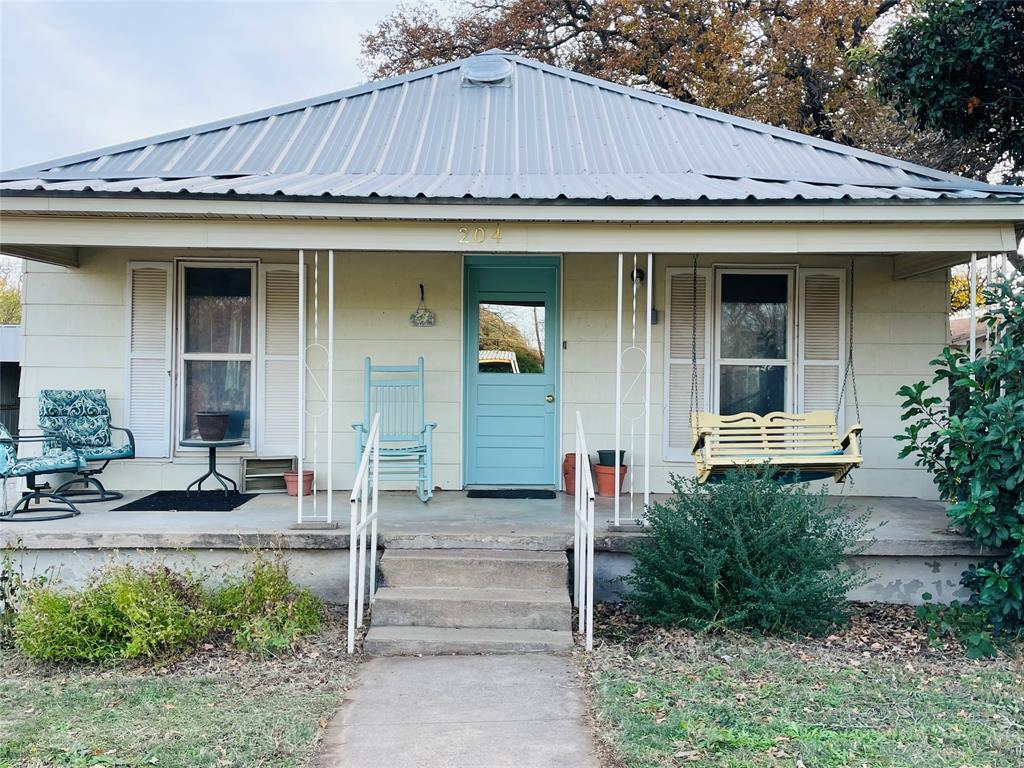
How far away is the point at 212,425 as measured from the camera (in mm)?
6172

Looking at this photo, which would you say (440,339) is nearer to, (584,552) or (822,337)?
(584,552)

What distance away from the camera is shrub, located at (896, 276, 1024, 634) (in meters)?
4.31

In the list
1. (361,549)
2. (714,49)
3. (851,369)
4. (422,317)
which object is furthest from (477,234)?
(714,49)

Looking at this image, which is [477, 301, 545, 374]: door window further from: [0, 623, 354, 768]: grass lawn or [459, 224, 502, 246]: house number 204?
[0, 623, 354, 768]: grass lawn

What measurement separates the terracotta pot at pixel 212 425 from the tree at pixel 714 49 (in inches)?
448

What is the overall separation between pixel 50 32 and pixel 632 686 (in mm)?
15024

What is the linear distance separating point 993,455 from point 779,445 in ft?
5.62

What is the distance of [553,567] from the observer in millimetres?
4648

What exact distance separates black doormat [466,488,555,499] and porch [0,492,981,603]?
1.04 metres

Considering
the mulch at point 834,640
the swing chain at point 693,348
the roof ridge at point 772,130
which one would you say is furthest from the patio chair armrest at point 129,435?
the roof ridge at point 772,130

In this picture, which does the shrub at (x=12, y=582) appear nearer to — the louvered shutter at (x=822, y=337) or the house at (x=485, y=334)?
the house at (x=485, y=334)

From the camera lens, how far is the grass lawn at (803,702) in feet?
9.88

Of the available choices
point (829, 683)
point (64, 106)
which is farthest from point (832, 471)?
point (64, 106)

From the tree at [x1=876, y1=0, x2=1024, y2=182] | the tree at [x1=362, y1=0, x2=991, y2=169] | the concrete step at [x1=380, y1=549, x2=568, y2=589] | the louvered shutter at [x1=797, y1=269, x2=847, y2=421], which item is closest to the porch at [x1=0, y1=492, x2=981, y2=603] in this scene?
the concrete step at [x1=380, y1=549, x2=568, y2=589]
